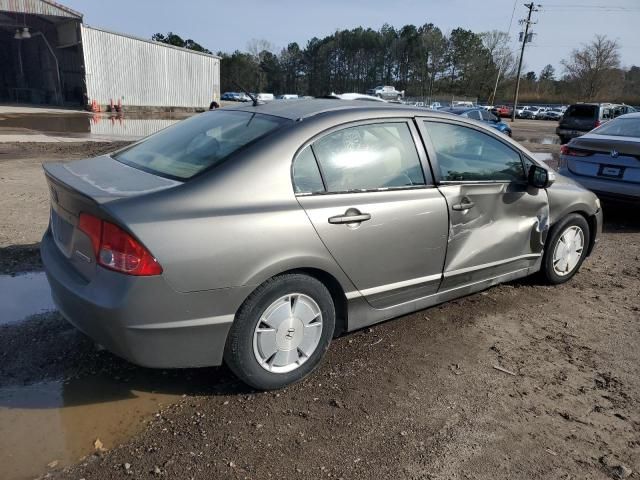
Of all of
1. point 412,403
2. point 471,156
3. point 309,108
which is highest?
point 309,108

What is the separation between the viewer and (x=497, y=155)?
4102 millimetres

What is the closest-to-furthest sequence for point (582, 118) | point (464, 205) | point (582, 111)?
point (464, 205) → point (582, 118) → point (582, 111)

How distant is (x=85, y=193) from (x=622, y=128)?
7646 millimetres

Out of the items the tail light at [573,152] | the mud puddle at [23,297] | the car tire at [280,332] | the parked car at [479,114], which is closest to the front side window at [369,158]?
the car tire at [280,332]

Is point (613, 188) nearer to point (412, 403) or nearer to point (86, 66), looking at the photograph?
point (412, 403)

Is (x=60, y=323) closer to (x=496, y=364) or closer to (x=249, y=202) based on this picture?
(x=249, y=202)

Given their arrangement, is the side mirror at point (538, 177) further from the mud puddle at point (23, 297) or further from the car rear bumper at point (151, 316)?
the mud puddle at point (23, 297)

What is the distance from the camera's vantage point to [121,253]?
8.13 feet

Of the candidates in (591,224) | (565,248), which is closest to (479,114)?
(591,224)

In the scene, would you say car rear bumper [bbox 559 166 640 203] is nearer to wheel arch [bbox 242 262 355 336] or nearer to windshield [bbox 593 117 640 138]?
windshield [bbox 593 117 640 138]

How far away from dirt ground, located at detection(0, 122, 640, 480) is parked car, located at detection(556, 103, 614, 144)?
63.5 feet

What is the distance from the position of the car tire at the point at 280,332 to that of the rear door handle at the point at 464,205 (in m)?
1.18

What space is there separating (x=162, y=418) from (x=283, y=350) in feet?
2.41

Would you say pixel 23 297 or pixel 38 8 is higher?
pixel 38 8
